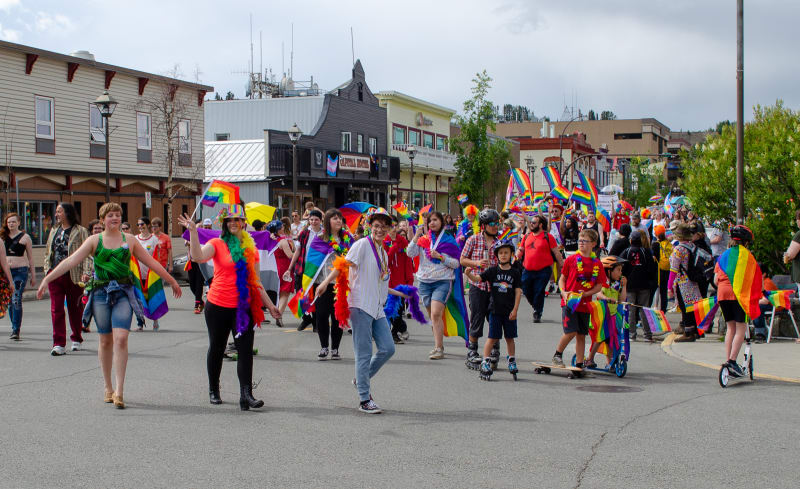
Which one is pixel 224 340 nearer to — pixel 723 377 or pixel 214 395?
pixel 214 395

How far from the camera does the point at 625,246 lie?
505 inches

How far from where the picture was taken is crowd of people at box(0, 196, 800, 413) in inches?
296

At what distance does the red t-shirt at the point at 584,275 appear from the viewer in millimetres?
9156

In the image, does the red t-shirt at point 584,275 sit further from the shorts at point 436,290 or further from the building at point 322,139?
the building at point 322,139

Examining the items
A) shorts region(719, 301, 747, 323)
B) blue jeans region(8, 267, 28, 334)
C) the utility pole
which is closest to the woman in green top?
blue jeans region(8, 267, 28, 334)

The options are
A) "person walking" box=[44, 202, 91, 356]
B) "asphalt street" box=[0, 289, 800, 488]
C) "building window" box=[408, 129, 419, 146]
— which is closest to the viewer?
"asphalt street" box=[0, 289, 800, 488]

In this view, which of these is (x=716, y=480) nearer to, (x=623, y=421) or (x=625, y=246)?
(x=623, y=421)

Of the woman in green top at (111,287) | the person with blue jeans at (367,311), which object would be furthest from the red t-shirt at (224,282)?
the person with blue jeans at (367,311)

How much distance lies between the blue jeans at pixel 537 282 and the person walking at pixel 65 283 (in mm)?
6767

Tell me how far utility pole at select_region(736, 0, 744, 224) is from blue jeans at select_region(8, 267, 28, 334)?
34.7ft

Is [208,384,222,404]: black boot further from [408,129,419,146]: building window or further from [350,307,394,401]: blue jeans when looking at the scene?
[408,129,419,146]: building window

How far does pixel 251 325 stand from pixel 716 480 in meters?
4.01

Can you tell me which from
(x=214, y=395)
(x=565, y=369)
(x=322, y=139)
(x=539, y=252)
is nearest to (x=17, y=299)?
(x=214, y=395)

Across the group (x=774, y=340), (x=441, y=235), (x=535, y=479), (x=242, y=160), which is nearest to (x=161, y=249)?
(x=441, y=235)
